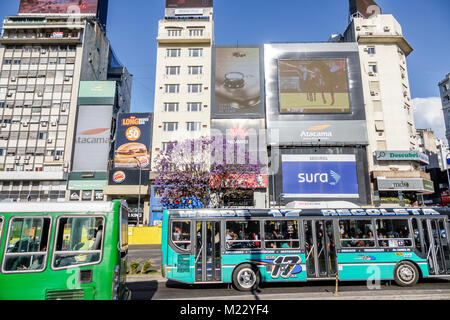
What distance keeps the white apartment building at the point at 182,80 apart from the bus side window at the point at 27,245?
35.0m

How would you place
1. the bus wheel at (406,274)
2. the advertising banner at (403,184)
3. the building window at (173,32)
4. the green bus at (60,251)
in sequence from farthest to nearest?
the building window at (173,32) → the advertising banner at (403,184) → the bus wheel at (406,274) → the green bus at (60,251)

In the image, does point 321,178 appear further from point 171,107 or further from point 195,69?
point 195,69

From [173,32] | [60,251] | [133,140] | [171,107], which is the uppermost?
[173,32]

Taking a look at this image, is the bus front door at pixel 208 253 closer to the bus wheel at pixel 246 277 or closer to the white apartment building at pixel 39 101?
the bus wheel at pixel 246 277

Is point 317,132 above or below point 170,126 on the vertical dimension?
below

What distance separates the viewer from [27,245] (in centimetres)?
621

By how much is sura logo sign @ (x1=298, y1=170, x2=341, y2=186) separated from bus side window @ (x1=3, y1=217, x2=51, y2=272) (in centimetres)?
3522

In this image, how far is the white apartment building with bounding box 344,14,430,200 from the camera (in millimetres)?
39241

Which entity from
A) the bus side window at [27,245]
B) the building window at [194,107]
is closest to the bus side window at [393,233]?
the bus side window at [27,245]

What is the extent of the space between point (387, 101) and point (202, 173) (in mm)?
31828

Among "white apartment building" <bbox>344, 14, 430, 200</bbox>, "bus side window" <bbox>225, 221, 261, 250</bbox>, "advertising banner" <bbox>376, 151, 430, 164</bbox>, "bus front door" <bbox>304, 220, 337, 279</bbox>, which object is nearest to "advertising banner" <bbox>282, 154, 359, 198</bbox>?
"white apartment building" <bbox>344, 14, 430, 200</bbox>

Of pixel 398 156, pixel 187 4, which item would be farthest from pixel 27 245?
pixel 187 4

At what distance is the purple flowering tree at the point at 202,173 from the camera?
27.6 meters
